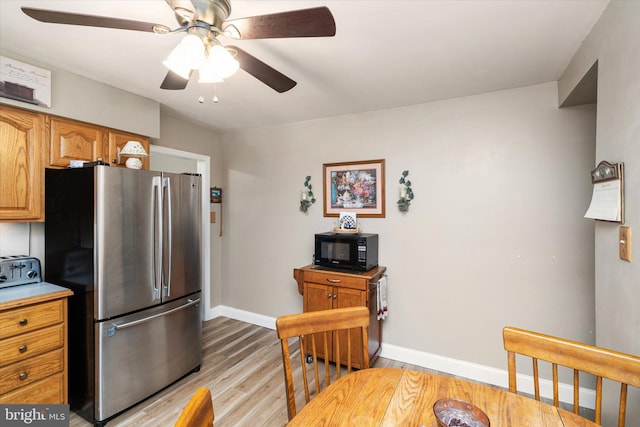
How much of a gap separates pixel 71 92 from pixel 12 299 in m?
1.45

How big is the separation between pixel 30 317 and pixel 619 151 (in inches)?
127

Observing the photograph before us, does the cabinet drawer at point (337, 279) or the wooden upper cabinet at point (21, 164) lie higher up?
the wooden upper cabinet at point (21, 164)

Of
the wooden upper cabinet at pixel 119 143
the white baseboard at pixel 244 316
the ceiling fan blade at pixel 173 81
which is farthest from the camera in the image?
the white baseboard at pixel 244 316

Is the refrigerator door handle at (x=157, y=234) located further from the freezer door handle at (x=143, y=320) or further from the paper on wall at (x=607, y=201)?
the paper on wall at (x=607, y=201)

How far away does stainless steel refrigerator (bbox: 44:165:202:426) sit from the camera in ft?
6.23

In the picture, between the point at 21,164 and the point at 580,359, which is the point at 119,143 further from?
the point at 580,359

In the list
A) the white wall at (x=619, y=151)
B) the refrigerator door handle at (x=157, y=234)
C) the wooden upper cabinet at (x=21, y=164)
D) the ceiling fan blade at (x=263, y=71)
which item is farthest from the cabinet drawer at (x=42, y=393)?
the white wall at (x=619, y=151)

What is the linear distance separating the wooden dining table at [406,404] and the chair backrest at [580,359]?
0.18m

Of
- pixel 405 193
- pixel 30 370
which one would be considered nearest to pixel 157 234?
pixel 30 370

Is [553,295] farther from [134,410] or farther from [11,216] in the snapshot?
[11,216]

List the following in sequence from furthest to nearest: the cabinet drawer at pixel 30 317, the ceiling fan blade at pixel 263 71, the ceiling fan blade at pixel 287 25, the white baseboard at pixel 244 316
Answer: the white baseboard at pixel 244 316 → the cabinet drawer at pixel 30 317 → the ceiling fan blade at pixel 263 71 → the ceiling fan blade at pixel 287 25

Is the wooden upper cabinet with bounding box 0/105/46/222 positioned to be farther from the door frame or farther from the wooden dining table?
the wooden dining table

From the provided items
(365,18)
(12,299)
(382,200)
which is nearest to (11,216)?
(12,299)

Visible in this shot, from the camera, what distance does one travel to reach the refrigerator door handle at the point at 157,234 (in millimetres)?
2184
